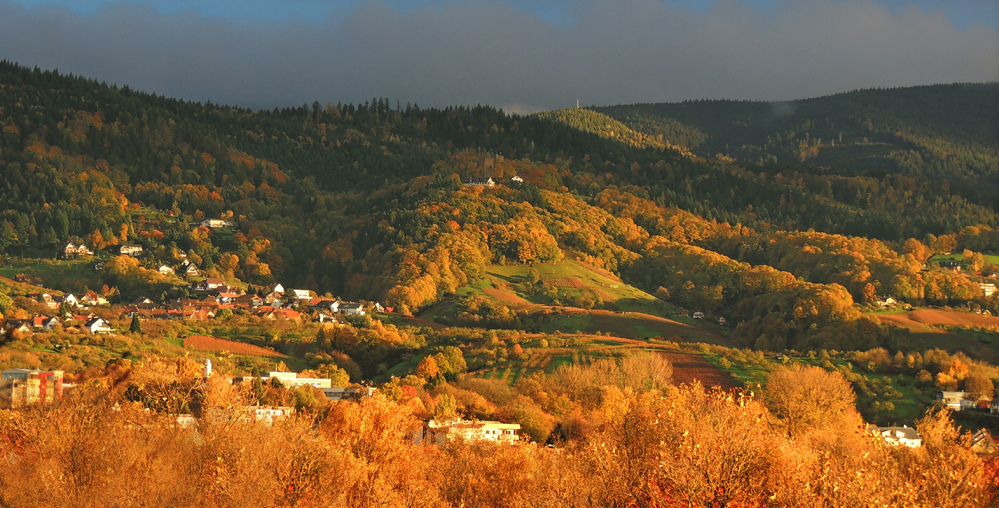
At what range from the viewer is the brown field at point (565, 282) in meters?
175

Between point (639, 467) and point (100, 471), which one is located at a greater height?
point (639, 467)

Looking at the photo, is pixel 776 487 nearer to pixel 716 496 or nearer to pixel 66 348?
pixel 716 496

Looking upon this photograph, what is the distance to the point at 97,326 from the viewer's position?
12112 centimetres

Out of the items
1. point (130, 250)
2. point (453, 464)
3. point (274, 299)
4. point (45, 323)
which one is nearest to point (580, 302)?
point (274, 299)

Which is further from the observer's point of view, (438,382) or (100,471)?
(438,382)

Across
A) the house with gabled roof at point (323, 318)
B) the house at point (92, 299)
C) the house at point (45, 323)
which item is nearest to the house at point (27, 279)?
the house at point (92, 299)

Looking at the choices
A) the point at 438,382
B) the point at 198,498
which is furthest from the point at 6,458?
the point at 438,382

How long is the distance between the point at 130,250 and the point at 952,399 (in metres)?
123

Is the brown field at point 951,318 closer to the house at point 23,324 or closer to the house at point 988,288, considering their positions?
the house at point 988,288

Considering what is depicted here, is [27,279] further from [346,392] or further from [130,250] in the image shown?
[346,392]

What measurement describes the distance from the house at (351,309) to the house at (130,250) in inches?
1649

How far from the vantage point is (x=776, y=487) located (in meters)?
36.8

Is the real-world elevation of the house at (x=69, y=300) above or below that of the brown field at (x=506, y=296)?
above

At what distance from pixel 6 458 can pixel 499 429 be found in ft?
103
